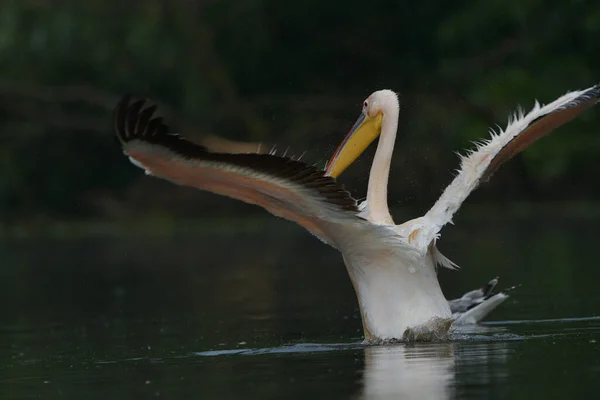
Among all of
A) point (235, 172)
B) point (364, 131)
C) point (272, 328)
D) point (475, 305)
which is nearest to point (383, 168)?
point (364, 131)

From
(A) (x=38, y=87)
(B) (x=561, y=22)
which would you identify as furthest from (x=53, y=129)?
(B) (x=561, y=22)

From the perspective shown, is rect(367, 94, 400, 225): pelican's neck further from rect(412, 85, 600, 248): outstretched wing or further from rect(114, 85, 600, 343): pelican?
rect(412, 85, 600, 248): outstretched wing

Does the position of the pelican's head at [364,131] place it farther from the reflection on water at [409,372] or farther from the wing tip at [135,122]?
the wing tip at [135,122]

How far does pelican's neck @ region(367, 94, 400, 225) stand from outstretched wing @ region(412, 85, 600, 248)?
35 cm

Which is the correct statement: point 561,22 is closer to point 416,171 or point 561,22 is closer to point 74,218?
point 416,171

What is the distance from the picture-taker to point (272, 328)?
988 centimetres

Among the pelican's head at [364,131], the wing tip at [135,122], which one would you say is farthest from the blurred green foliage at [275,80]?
Answer: the wing tip at [135,122]

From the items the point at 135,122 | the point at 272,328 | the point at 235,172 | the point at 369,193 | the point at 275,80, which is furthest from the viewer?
the point at 275,80

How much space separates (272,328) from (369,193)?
126cm

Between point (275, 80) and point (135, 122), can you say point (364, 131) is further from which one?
point (275, 80)

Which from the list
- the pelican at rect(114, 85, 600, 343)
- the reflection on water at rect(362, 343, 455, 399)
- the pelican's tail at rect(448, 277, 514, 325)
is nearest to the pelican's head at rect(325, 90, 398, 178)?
the pelican at rect(114, 85, 600, 343)

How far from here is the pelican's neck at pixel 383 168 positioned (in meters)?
8.95

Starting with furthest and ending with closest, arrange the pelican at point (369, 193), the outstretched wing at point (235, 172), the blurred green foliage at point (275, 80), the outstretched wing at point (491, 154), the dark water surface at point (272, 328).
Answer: the blurred green foliage at point (275, 80)
the outstretched wing at point (491, 154)
the pelican at point (369, 193)
the outstretched wing at point (235, 172)
the dark water surface at point (272, 328)

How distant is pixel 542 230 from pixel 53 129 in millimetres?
12674
